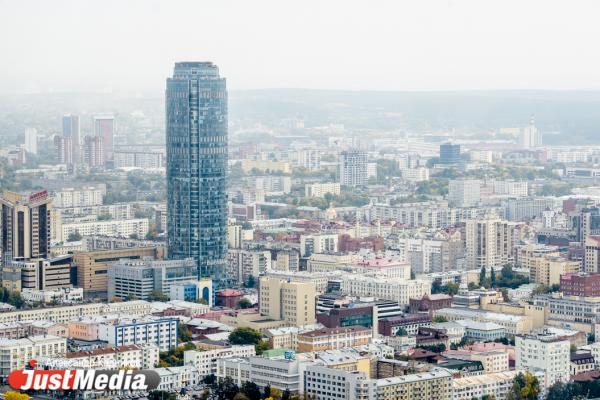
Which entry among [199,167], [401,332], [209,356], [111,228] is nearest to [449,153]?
[111,228]

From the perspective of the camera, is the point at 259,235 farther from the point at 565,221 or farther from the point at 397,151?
the point at 397,151

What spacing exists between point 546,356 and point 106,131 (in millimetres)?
22401

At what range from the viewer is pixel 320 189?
131 ft

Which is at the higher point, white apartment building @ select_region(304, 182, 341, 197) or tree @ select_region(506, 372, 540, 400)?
white apartment building @ select_region(304, 182, 341, 197)

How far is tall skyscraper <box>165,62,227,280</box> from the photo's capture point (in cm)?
2492

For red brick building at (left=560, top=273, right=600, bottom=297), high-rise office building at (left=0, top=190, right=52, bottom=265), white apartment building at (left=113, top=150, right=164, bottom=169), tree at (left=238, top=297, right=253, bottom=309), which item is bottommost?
tree at (left=238, top=297, right=253, bottom=309)

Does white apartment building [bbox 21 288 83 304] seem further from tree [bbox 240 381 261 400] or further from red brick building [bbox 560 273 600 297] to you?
tree [bbox 240 381 261 400]

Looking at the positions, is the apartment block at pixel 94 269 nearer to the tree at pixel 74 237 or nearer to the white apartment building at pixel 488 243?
the tree at pixel 74 237

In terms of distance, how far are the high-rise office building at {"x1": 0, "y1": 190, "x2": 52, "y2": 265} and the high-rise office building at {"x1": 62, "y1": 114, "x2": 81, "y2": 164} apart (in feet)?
37.0

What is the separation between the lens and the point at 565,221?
30.8 meters

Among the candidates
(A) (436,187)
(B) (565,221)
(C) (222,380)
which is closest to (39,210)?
(C) (222,380)

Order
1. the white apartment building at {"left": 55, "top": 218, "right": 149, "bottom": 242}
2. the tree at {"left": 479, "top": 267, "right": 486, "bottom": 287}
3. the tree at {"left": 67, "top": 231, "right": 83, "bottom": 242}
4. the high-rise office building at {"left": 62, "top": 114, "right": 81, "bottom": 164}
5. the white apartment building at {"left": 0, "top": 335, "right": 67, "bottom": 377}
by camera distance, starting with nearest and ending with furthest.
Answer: the white apartment building at {"left": 0, "top": 335, "right": 67, "bottom": 377} → the tree at {"left": 479, "top": 267, "right": 486, "bottom": 287} → the tree at {"left": 67, "top": 231, "right": 83, "bottom": 242} → the white apartment building at {"left": 55, "top": 218, "right": 149, "bottom": 242} → the high-rise office building at {"left": 62, "top": 114, "right": 81, "bottom": 164}

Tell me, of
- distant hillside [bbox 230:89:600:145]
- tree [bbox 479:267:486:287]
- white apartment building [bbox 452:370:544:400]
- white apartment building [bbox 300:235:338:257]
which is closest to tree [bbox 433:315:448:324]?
tree [bbox 479:267:486:287]

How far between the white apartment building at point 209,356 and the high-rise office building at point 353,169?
23.2 m
